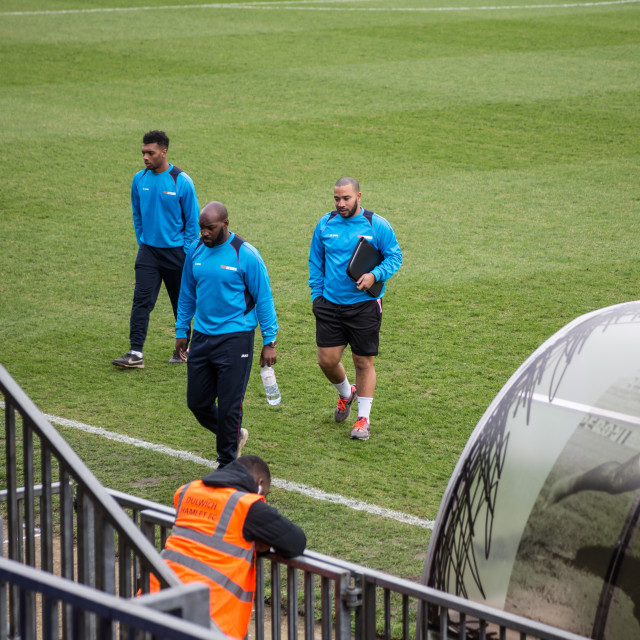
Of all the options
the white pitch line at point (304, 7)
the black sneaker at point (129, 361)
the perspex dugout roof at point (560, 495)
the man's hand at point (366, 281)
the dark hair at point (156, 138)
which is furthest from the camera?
the white pitch line at point (304, 7)

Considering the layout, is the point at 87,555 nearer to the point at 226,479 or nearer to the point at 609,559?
the point at 226,479

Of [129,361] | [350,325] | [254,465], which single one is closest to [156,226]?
[129,361]

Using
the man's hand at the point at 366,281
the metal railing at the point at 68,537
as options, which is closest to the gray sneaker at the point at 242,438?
the man's hand at the point at 366,281

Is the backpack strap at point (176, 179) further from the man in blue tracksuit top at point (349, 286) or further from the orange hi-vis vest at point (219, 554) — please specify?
the orange hi-vis vest at point (219, 554)

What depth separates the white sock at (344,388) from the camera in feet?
27.4

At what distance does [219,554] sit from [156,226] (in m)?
5.73

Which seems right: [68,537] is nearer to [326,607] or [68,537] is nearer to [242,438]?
[326,607]

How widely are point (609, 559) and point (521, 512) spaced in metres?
0.39

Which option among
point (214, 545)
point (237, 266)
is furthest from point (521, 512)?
point (237, 266)

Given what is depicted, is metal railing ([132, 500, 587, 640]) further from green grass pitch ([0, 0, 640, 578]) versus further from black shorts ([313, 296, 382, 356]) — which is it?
black shorts ([313, 296, 382, 356])

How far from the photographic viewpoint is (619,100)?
74.3 feet

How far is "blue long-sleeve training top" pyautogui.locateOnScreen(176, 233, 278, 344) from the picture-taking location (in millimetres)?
7156

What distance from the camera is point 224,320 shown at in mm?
7156

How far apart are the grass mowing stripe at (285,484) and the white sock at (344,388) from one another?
1.28 metres
